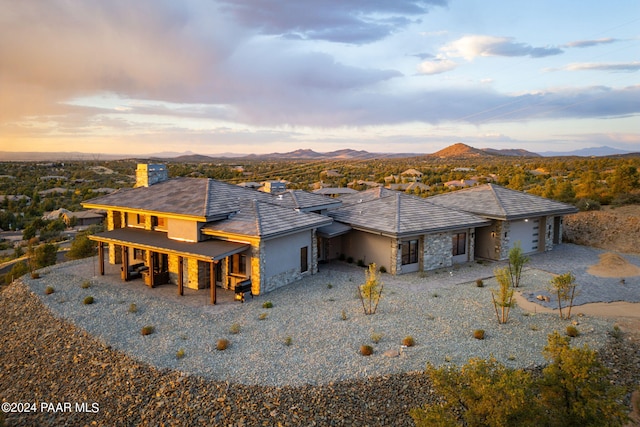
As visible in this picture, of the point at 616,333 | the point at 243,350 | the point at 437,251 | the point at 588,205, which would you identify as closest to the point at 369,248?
the point at 437,251

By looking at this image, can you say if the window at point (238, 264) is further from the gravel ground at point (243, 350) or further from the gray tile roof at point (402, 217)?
the gray tile roof at point (402, 217)

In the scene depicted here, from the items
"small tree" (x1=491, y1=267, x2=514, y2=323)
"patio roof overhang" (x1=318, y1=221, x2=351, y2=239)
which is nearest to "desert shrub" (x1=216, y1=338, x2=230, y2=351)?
"small tree" (x1=491, y1=267, x2=514, y2=323)

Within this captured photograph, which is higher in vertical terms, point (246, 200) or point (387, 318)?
point (246, 200)

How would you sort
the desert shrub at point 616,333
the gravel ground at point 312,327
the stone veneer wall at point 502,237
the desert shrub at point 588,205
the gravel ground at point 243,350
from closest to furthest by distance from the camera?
the gravel ground at point 243,350 → the gravel ground at point 312,327 → the desert shrub at point 616,333 → the stone veneer wall at point 502,237 → the desert shrub at point 588,205

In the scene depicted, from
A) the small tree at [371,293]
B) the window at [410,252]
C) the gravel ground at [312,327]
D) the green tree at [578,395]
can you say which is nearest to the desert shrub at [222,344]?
the gravel ground at [312,327]

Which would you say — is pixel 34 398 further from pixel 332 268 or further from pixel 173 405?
pixel 332 268

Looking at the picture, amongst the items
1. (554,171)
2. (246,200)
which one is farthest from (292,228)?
(554,171)

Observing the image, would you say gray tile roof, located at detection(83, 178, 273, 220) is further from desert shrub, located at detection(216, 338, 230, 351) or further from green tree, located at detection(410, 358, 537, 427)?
green tree, located at detection(410, 358, 537, 427)

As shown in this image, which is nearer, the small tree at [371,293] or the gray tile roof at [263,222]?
the small tree at [371,293]
